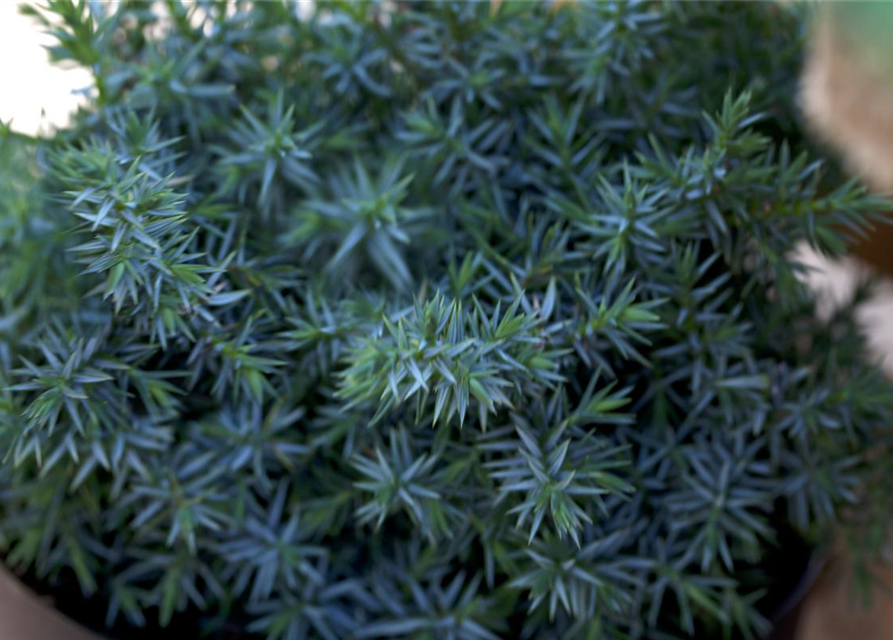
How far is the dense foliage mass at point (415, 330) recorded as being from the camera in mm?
623

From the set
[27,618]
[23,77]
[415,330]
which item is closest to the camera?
[415,330]

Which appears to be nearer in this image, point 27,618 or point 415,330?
point 415,330

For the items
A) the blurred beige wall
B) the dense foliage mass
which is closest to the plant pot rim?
the dense foliage mass

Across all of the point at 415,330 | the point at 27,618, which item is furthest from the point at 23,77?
the point at 415,330

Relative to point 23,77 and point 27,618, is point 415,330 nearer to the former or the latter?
point 27,618

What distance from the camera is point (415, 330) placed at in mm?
578

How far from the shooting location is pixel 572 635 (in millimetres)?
692

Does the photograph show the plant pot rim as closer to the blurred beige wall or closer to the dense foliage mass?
the dense foliage mass

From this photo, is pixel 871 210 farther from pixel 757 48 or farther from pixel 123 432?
pixel 123 432

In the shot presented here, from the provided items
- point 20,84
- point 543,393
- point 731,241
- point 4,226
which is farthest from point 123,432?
point 20,84

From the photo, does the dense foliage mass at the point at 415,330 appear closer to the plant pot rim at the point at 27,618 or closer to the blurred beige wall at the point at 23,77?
the plant pot rim at the point at 27,618

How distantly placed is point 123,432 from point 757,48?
65 centimetres

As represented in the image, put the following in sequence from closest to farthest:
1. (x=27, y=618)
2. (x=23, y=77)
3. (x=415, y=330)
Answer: (x=415, y=330) < (x=27, y=618) < (x=23, y=77)

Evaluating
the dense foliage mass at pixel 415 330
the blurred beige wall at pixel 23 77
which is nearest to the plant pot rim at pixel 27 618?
the dense foliage mass at pixel 415 330
